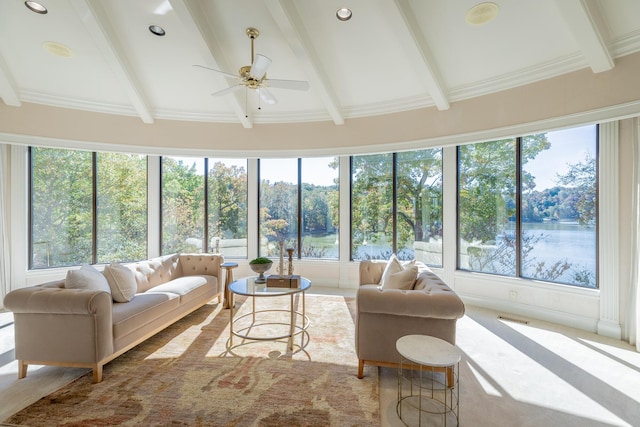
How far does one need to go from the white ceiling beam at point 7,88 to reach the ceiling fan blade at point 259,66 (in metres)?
3.74

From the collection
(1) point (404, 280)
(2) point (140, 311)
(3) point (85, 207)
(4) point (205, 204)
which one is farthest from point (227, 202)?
(1) point (404, 280)

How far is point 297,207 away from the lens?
232 inches

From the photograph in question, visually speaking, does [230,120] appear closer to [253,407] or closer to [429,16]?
[429,16]

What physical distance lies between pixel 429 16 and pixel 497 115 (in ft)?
5.19

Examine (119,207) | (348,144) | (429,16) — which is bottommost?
(119,207)

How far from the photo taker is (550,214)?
405 centimetres

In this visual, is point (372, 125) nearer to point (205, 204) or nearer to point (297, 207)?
point (297, 207)

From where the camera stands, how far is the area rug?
2084 mm

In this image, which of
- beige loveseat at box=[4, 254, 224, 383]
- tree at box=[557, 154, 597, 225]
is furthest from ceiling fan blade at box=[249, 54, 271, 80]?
tree at box=[557, 154, 597, 225]

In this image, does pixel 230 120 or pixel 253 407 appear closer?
pixel 253 407

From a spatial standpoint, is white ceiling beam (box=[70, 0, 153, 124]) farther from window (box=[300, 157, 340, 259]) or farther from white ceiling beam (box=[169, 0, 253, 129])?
window (box=[300, 157, 340, 259])

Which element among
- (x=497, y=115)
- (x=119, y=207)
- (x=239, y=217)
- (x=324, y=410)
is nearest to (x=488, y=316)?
(x=497, y=115)

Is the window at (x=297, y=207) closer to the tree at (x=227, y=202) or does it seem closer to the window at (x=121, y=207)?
the tree at (x=227, y=202)

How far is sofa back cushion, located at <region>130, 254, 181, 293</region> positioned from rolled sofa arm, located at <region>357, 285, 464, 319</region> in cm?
293
